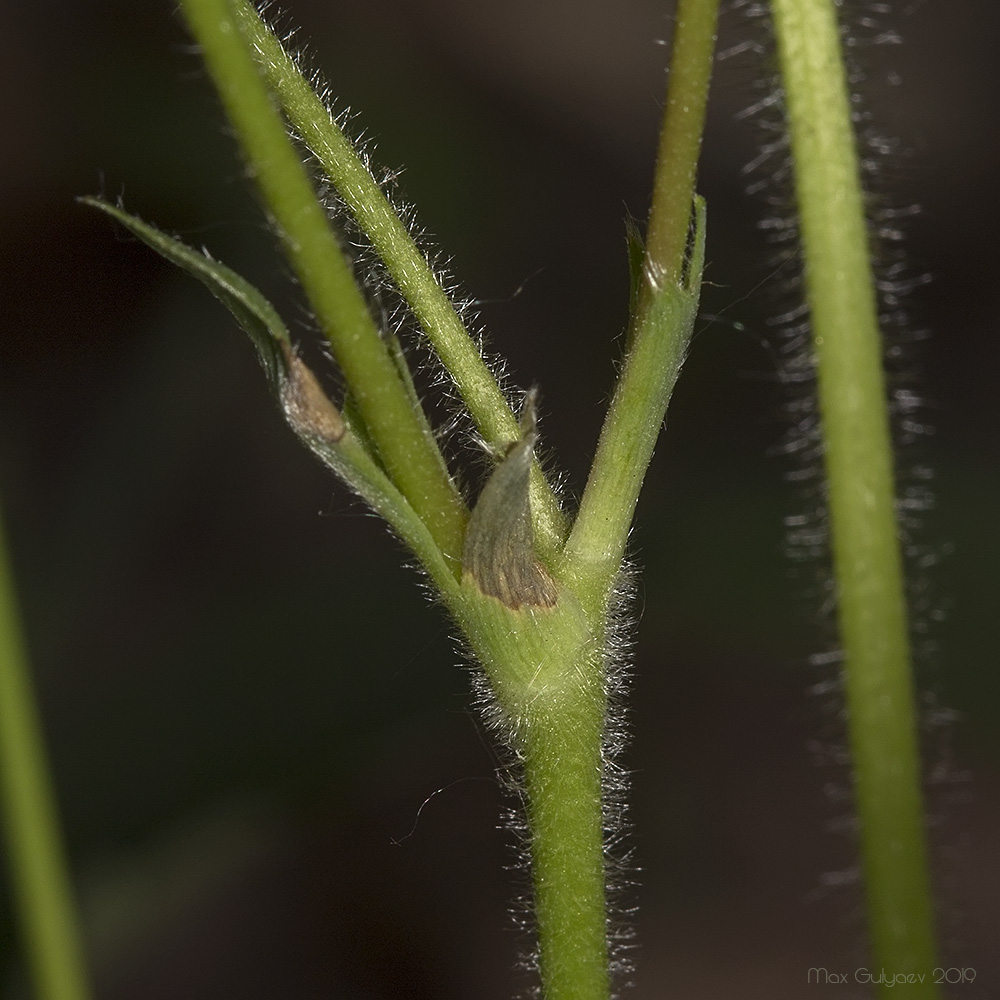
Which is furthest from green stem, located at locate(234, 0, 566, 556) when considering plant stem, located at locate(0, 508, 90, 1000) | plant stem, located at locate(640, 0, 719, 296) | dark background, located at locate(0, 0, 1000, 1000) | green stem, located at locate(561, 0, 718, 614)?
dark background, located at locate(0, 0, 1000, 1000)

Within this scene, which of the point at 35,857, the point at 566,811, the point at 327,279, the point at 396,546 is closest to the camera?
the point at 327,279

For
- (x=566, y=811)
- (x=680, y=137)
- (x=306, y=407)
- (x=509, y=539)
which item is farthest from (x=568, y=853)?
(x=680, y=137)

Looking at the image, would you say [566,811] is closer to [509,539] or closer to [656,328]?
[509,539]

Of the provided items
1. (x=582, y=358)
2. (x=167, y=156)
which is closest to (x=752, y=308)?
(x=582, y=358)

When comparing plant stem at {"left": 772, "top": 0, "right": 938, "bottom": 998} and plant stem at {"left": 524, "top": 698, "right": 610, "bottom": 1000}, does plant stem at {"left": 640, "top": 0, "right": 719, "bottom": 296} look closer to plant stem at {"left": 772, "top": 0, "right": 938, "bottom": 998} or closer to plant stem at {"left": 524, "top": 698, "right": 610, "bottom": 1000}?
plant stem at {"left": 772, "top": 0, "right": 938, "bottom": 998}

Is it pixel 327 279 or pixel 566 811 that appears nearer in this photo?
pixel 327 279
